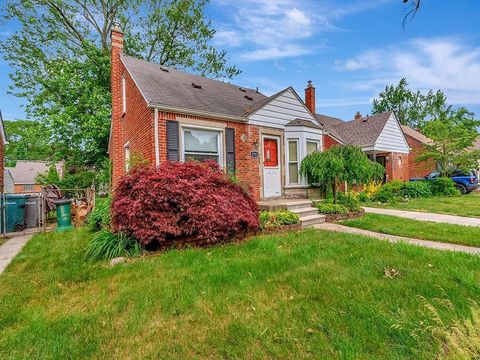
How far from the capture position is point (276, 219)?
6.40 m

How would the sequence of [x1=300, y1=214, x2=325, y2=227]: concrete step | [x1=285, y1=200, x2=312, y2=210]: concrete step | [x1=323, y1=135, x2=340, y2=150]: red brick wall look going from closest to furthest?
[x1=300, y1=214, x2=325, y2=227]: concrete step → [x1=285, y1=200, x2=312, y2=210]: concrete step → [x1=323, y1=135, x2=340, y2=150]: red brick wall

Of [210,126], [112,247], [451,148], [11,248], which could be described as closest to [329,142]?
[210,126]

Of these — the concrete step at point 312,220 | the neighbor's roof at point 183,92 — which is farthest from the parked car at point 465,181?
the neighbor's roof at point 183,92

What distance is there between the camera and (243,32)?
1007 centimetres

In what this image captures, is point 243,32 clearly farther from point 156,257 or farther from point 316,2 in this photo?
point 156,257

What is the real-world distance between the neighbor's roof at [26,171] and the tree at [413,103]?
176ft

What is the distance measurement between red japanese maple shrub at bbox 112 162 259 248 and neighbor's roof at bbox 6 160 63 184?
38502 mm

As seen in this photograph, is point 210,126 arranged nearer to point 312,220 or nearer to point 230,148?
point 230,148

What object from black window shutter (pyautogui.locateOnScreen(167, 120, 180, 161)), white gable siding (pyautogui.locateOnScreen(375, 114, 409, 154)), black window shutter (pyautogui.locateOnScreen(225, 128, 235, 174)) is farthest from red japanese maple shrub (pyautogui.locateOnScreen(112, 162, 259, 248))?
white gable siding (pyautogui.locateOnScreen(375, 114, 409, 154))

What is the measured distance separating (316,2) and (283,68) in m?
7.27

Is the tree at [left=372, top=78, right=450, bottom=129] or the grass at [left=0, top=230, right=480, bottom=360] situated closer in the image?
the grass at [left=0, top=230, right=480, bottom=360]

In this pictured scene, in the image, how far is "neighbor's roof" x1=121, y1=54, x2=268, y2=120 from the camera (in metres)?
7.68

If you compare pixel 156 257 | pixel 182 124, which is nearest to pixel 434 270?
pixel 156 257

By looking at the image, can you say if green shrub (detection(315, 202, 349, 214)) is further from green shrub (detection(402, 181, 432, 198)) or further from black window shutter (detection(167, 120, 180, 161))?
green shrub (detection(402, 181, 432, 198))
